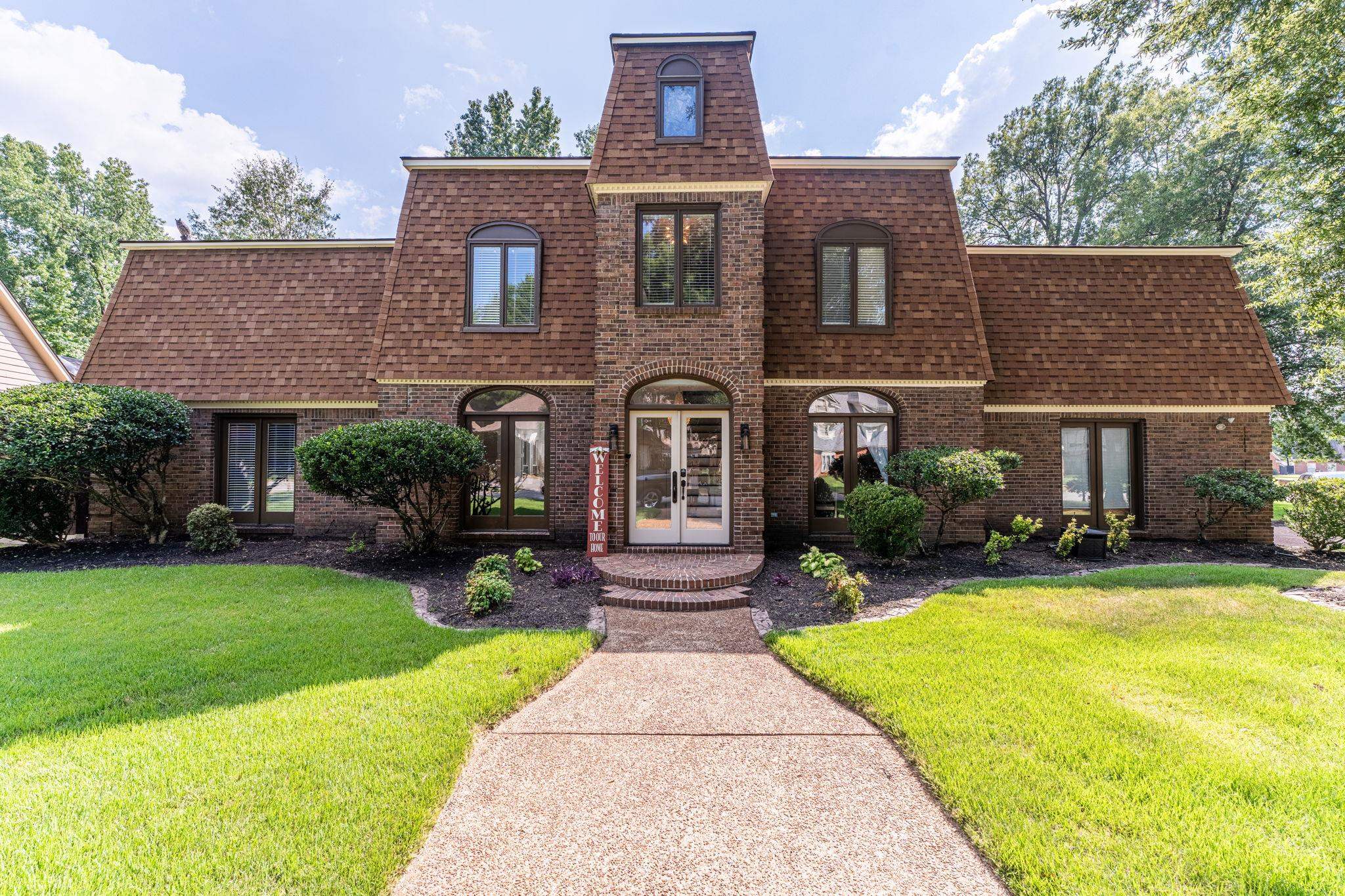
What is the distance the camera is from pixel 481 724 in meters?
3.66

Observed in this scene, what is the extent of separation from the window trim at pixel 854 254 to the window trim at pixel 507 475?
18.1 feet

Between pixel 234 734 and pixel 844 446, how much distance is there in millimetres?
8883

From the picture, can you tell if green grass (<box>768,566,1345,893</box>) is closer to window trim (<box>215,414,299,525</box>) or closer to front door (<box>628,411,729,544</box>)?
front door (<box>628,411,729,544</box>)

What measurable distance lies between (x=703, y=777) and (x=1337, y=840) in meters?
3.12

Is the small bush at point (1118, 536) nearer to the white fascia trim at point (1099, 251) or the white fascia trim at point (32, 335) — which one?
the white fascia trim at point (1099, 251)

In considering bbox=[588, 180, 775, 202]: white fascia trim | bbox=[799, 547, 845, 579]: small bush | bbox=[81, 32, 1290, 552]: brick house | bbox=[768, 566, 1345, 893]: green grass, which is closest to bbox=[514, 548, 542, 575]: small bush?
bbox=[81, 32, 1290, 552]: brick house

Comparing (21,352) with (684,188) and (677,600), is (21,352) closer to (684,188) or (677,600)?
(684,188)

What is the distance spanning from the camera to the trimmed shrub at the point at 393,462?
293 inches

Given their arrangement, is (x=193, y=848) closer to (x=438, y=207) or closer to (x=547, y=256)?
(x=547, y=256)

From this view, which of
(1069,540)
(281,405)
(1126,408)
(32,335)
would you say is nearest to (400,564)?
(281,405)

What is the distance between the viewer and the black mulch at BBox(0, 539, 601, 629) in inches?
240

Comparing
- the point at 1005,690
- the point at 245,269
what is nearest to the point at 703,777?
the point at 1005,690

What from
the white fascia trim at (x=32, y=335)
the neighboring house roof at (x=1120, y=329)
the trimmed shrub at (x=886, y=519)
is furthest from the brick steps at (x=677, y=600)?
the white fascia trim at (x=32, y=335)

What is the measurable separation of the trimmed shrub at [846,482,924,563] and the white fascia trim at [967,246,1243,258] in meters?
6.72
